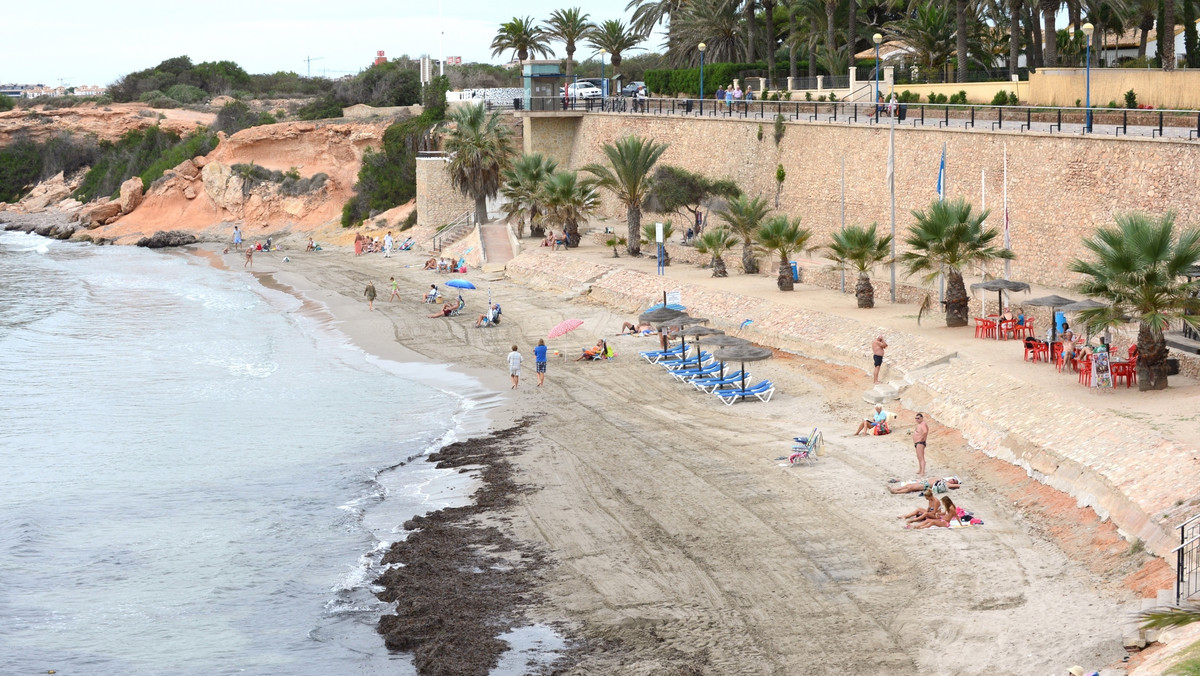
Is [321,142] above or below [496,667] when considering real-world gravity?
above

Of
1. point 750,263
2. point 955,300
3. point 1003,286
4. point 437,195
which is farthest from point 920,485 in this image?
point 437,195

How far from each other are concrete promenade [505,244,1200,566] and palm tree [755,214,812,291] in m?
0.50

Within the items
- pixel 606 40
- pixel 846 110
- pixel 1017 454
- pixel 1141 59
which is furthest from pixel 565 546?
pixel 606 40

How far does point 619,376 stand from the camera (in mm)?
25672

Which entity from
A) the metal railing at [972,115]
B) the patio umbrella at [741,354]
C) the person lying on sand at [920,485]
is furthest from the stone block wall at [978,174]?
the person lying on sand at [920,485]

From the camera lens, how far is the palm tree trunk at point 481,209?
4772cm

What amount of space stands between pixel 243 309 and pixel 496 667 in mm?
29599

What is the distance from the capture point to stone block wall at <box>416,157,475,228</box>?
50.9 meters

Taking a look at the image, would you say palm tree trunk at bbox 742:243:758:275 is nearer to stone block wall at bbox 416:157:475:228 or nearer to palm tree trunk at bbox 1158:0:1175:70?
palm tree trunk at bbox 1158:0:1175:70

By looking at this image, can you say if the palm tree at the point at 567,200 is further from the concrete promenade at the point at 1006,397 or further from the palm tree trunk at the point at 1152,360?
the palm tree trunk at the point at 1152,360

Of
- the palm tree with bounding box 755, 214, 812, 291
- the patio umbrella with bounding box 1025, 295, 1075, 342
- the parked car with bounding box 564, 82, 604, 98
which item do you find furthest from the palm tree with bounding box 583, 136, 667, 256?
the patio umbrella with bounding box 1025, 295, 1075, 342

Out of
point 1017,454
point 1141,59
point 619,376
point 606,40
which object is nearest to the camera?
point 1017,454

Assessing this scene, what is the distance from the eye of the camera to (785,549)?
14.8m

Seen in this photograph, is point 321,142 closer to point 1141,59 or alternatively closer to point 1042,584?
point 1141,59
